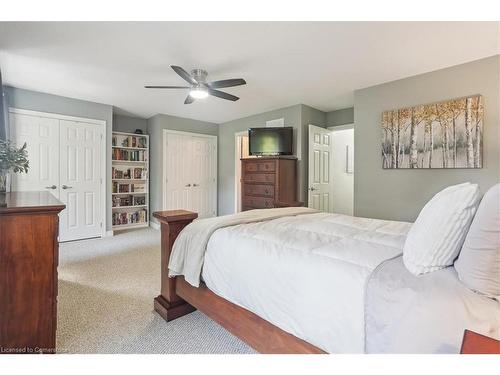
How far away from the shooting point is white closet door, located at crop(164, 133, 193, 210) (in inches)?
206

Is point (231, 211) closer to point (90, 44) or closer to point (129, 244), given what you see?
point (129, 244)

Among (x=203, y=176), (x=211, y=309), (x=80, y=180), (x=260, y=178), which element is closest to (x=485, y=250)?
(x=211, y=309)

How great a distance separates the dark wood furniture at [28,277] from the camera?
132cm

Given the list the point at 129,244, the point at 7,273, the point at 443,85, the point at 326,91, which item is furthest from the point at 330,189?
the point at 7,273

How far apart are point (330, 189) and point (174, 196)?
3.04m

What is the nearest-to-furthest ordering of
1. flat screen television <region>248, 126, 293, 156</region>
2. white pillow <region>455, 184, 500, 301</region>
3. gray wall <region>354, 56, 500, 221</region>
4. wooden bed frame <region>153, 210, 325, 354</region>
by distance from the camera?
white pillow <region>455, 184, 500, 301</region>, wooden bed frame <region>153, 210, 325, 354</region>, gray wall <region>354, 56, 500, 221</region>, flat screen television <region>248, 126, 293, 156</region>

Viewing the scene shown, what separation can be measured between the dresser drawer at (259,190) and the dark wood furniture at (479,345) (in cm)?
341

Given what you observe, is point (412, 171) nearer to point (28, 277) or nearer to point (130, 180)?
point (28, 277)

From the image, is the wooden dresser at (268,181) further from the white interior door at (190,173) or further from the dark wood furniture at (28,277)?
the dark wood furniture at (28,277)

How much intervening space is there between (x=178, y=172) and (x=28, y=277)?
410cm

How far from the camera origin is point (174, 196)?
5.32m

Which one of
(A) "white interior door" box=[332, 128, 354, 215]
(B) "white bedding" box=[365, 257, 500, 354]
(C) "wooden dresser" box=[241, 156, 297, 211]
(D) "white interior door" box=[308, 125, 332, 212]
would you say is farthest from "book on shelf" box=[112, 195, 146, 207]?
(B) "white bedding" box=[365, 257, 500, 354]

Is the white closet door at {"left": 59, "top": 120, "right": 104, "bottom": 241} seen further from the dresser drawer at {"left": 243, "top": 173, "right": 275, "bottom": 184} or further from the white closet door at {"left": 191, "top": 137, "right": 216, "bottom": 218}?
the dresser drawer at {"left": 243, "top": 173, "right": 275, "bottom": 184}

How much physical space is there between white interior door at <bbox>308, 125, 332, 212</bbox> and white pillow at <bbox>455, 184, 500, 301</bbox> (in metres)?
3.55
